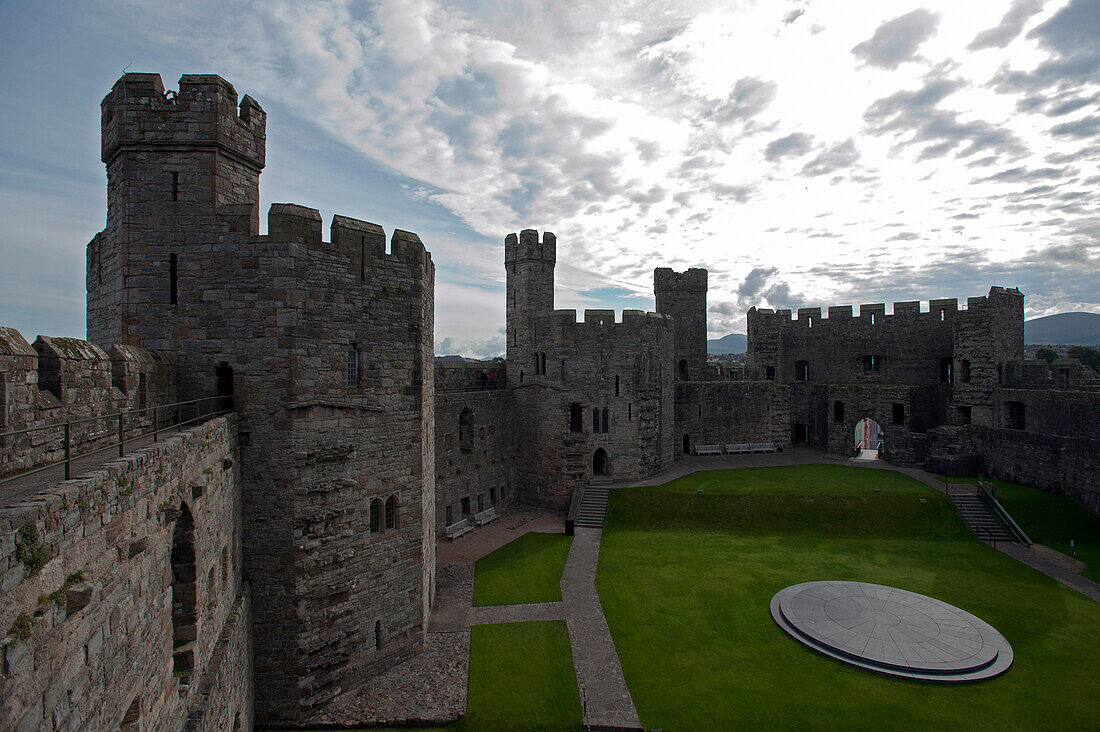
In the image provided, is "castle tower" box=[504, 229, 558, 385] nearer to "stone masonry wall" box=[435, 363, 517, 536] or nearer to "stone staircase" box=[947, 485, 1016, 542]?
"stone masonry wall" box=[435, 363, 517, 536]

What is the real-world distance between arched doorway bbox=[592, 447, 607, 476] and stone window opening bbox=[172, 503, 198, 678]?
68.2 ft

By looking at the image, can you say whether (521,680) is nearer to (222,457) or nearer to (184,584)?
(184,584)

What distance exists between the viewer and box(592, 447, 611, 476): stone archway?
2720cm

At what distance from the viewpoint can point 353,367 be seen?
1230 cm

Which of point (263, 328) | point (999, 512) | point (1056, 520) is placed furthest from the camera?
point (999, 512)

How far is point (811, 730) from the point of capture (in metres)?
11.1

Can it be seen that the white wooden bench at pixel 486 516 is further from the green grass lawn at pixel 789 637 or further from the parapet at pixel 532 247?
the parapet at pixel 532 247

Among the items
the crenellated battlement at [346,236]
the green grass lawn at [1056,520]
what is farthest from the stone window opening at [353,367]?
the green grass lawn at [1056,520]

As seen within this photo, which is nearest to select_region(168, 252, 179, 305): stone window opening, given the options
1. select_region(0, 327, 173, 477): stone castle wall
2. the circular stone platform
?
select_region(0, 327, 173, 477): stone castle wall

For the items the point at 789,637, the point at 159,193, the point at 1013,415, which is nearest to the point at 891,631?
the point at 789,637

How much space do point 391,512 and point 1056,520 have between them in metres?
26.1

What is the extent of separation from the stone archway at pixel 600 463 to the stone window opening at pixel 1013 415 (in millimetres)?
21534

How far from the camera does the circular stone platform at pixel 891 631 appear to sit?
12.8m

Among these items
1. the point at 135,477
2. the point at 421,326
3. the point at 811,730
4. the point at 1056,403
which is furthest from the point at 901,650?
the point at 1056,403
